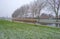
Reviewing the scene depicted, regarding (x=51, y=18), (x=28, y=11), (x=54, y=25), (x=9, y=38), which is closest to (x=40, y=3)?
(x=28, y=11)

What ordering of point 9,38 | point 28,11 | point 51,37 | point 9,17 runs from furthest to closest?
1. point 28,11
2. point 9,17
3. point 51,37
4. point 9,38

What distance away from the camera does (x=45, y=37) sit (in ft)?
7.55

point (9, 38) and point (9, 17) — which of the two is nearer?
point (9, 38)

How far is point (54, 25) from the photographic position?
314 cm

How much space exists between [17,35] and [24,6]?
151 cm

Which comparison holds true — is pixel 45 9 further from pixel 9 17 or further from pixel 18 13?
pixel 9 17

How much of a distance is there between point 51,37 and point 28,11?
4.81ft

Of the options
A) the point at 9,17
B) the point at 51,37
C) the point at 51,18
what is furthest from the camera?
the point at 51,18

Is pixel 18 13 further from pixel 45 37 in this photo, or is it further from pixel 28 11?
pixel 45 37

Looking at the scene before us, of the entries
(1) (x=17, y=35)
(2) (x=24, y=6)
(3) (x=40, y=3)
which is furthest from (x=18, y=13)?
(1) (x=17, y=35)

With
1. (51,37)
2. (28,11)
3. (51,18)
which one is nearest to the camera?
(51,37)

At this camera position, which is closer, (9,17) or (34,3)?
(9,17)

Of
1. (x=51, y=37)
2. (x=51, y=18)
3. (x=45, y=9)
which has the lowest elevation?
(x=51, y=37)

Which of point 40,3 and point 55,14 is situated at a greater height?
point 40,3
